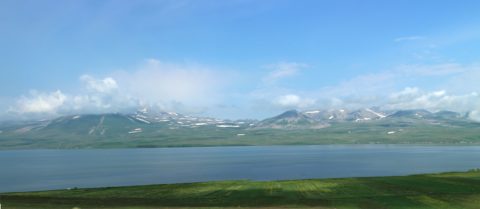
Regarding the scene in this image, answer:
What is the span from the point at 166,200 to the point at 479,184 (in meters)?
53.8

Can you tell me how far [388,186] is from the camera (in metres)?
76.3

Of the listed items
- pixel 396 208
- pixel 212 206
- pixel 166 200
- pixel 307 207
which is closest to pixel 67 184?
pixel 166 200

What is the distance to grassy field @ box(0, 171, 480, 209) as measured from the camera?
54.8 m

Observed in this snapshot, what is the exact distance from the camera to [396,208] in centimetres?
5153

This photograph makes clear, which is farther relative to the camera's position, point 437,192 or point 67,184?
point 67,184

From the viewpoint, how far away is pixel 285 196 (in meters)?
64.8

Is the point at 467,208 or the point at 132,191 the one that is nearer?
the point at 467,208

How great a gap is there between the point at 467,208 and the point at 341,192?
20.8 meters

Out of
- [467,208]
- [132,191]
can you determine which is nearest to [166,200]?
[132,191]

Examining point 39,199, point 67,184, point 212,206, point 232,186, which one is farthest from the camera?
point 67,184

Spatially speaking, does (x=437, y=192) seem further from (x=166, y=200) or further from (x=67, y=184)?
(x=67, y=184)

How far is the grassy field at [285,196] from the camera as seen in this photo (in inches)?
2156

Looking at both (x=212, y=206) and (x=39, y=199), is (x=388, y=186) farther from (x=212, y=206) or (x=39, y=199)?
(x=39, y=199)

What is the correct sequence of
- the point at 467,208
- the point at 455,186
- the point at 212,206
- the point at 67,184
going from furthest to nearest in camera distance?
the point at 67,184
the point at 455,186
the point at 212,206
the point at 467,208
